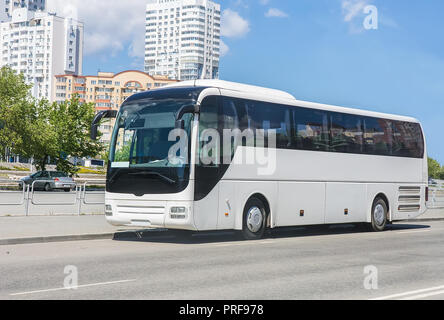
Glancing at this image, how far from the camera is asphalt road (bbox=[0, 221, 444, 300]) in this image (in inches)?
310

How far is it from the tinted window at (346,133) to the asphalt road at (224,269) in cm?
335

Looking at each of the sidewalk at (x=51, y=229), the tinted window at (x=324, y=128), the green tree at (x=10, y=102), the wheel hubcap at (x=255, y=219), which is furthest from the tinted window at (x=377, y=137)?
the green tree at (x=10, y=102)

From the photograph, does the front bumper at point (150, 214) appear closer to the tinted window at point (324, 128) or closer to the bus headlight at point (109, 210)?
the bus headlight at point (109, 210)

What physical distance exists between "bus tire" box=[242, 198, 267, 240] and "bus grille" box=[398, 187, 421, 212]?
23.4ft

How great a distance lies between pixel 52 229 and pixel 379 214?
33.6 ft

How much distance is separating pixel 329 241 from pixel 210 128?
4428 millimetres

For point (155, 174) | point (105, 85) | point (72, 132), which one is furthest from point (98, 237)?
point (105, 85)

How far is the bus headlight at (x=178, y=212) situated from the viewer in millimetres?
13922

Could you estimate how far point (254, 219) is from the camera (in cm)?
1574

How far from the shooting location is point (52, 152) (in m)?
53.8

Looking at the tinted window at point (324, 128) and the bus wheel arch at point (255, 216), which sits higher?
the tinted window at point (324, 128)

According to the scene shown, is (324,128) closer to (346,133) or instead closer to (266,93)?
(346,133)

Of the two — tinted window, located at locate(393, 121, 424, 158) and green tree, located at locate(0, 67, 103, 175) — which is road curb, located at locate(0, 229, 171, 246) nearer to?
tinted window, located at locate(393, 121, 424, 158)
